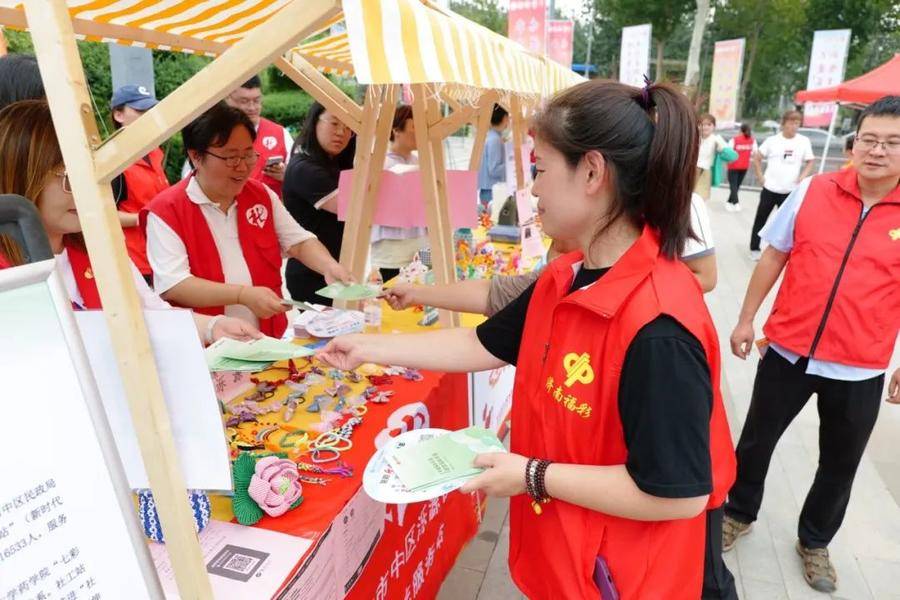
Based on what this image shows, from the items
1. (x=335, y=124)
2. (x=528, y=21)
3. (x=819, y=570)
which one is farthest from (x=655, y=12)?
(x=819, y=570)

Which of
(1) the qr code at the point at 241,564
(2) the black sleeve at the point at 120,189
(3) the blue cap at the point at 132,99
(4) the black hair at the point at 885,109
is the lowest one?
(1) the qr code at the point at 241,564

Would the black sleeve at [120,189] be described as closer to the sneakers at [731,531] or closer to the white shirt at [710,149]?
the sneakers at [731,531]

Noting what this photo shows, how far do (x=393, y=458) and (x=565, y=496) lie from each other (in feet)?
1.23

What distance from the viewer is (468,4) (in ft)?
110

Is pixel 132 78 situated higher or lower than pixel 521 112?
higher

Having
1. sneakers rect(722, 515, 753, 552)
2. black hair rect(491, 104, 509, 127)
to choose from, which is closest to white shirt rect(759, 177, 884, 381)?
sneakers rect(722, 515, 753, 552)

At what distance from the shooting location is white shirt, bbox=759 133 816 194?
704 centimetres

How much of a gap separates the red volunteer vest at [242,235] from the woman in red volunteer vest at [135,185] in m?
0.52

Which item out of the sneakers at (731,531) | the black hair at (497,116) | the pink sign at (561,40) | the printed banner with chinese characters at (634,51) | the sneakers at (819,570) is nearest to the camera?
the sneakers at (819,570)

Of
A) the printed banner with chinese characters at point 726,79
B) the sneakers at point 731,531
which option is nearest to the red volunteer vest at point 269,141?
the sneakers at point 731,531

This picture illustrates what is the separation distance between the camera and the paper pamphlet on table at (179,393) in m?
0.86

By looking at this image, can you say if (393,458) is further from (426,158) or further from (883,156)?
(883,156)

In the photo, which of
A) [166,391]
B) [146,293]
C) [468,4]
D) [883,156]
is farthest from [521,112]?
[468,4]

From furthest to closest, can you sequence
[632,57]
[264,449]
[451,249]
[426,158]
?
[632,57] → [451,249] → [426,158] → [264,449]
